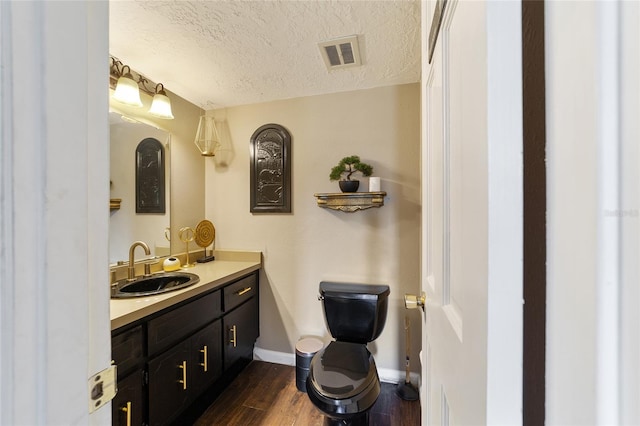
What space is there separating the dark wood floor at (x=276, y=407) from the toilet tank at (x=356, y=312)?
45 centimetres

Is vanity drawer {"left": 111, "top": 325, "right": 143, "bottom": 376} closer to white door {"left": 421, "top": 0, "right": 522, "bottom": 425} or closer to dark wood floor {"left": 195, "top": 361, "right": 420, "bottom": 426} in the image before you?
dark wood floor {"left": 195, "top": 361, "right": 420, "bottom": 426}

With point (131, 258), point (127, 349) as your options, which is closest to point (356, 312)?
point (127, 349)

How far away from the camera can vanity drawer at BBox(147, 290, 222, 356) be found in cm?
126

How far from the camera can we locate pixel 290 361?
7.02 feet

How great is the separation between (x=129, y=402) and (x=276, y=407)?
903mm

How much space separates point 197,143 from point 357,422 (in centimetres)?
229

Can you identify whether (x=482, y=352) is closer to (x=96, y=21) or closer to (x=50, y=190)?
(x=50, y=190)

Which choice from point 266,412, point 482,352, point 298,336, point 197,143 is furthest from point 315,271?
point 482,352

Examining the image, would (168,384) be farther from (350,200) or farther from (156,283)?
(350,200)

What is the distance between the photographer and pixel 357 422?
140cm

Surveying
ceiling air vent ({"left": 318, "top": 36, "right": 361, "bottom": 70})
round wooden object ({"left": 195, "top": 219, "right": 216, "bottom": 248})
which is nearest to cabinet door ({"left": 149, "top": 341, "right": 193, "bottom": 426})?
round wooden object ({"left": 195, "top": 219, "right": 216, "bottom": 248})

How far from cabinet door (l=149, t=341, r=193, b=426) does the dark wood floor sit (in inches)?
12.9

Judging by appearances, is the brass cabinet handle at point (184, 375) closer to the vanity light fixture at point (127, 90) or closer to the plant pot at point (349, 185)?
the plant pot at point (349, 185)

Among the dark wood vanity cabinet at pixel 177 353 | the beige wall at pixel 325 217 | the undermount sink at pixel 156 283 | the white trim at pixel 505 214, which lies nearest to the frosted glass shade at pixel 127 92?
the beige wall at pixel 325 217
